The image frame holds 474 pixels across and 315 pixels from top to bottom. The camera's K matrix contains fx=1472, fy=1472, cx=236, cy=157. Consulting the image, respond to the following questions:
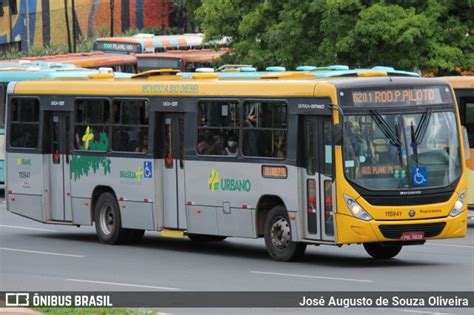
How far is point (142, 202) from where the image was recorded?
23.6 metres

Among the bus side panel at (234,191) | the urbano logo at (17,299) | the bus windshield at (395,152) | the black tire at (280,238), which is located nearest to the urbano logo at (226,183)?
the bus side panel at (234,191)

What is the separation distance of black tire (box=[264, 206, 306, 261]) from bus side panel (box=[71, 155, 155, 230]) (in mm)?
2901

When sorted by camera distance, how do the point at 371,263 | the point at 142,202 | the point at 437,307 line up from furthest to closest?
the point at 142,202 < the point at 371,263 < the point at 437,307

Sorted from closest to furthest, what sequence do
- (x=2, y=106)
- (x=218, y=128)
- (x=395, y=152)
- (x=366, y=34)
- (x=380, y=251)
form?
(x=395, y=152), (x=380, y=251), (x=218, y=128), (x=2, y=106), (x=366, y=34)

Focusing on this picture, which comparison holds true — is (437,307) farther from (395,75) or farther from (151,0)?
(151,0)

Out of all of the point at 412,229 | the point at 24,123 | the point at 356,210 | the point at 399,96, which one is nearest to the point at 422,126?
the point at 399,96

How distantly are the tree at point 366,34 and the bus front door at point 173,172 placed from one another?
1515 centimetres

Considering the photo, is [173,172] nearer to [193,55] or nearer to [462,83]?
[462,83]

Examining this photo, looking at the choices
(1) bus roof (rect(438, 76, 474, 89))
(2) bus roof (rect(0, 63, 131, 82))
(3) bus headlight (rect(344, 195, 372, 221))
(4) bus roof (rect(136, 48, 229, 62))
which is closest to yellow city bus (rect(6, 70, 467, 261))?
(3) bus headlight (rect(344, 195, 372, 221))

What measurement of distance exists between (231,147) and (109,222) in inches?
143

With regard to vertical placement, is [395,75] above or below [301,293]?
above

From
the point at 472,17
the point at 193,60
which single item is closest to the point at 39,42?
the point at 193,60

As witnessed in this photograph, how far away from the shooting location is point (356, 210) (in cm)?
1980

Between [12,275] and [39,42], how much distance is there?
223 ft
